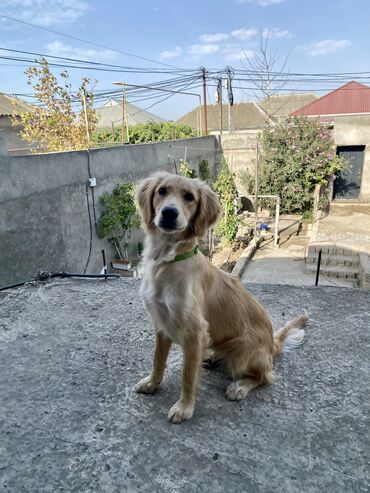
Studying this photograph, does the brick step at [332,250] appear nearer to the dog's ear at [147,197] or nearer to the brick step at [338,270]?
the brick step at [338,270]

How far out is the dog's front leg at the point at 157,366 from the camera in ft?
5.64

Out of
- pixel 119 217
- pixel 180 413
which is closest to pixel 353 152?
pixel 119 217

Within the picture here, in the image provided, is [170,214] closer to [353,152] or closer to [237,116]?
[353,152]

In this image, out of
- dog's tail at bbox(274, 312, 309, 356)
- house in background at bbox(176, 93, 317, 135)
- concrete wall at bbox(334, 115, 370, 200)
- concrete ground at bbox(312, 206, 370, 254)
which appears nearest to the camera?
dog's tail at bbox(274, 312, 309, 356)

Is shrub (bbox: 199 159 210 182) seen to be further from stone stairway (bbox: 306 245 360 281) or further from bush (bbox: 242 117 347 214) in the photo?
stone stairway (bbox: 306 245 360 281)

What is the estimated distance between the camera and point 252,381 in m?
1.74

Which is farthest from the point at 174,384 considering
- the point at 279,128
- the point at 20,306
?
the point at 279,128

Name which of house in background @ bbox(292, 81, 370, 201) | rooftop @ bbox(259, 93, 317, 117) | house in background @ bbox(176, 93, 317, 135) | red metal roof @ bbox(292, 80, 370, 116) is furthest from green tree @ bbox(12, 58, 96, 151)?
rooftop @ bbox(259, 93, 317, 117)

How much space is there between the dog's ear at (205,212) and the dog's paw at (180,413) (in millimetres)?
778

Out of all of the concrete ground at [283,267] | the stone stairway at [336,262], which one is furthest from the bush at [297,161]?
the stone stairway at [336,262]

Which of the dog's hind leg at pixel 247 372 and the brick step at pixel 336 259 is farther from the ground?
the dog's hind leg at pixel 247 372

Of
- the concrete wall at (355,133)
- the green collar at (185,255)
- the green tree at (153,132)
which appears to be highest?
the green tree at (153,132)

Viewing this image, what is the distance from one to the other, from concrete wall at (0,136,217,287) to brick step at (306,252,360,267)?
14.4 ft

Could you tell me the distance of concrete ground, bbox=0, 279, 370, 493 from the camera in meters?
1.30
